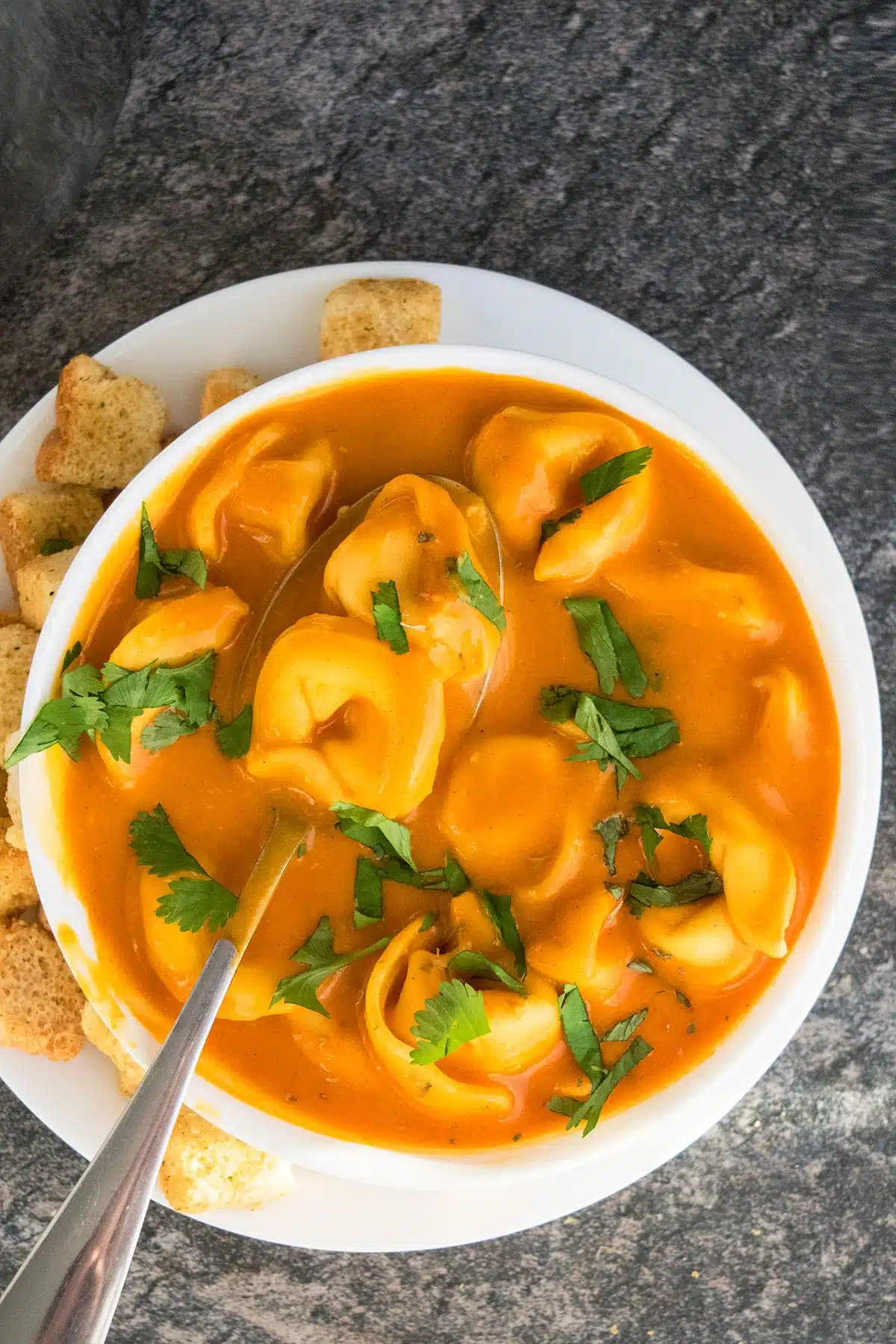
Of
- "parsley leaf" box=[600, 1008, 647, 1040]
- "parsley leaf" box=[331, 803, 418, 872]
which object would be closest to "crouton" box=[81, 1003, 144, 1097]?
"parsley leaf" box=[331, 803, 418, 872]

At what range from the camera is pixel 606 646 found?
1.95m

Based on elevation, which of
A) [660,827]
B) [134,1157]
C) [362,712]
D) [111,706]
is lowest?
[660,827]

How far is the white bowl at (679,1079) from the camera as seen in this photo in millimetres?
1950

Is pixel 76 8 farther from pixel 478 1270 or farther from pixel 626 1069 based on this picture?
pixel 478 1270

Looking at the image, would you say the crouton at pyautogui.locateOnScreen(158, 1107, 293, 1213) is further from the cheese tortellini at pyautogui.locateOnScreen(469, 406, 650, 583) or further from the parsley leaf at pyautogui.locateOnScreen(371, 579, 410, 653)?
the cheese tortellini at pyautogui.locateOnScreen(469, 406, 650, 583)

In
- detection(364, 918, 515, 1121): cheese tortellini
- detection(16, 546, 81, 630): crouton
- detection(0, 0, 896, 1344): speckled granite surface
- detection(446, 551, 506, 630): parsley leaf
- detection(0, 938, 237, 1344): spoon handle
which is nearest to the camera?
detection(0, 938, 237, 1344): spoon handle

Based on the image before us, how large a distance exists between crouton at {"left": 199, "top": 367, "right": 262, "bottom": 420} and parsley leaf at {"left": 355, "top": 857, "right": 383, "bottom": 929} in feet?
2.90

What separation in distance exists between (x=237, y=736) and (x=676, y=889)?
0.79 m

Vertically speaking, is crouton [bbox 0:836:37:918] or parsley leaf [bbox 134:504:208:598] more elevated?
parsley leaf [bbox 134:504:208:598]

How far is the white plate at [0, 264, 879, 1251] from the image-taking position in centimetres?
228

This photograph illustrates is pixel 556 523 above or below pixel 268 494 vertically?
below

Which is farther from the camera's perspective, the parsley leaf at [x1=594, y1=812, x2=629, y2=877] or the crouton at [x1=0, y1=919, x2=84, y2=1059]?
the crouton at [x1=0, y1=919, x2=84, y2=1059]

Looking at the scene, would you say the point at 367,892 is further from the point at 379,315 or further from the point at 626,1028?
the point at 379,315

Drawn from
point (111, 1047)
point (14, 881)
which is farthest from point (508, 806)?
point (14, 881)
